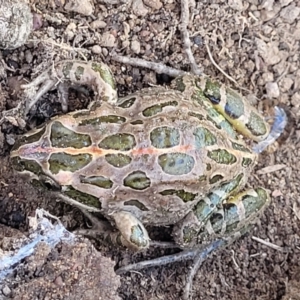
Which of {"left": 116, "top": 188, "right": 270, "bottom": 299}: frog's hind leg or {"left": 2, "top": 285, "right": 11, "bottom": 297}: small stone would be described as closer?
{"left": 2, "top": 285, "right": 11, "bottom": 297}: small stone

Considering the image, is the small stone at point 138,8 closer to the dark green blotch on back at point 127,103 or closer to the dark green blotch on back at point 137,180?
the dark green blotch on back at point 127,103

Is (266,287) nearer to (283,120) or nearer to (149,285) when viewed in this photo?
(149,285)

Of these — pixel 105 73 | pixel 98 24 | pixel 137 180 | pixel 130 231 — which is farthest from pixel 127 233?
pixel 98 24

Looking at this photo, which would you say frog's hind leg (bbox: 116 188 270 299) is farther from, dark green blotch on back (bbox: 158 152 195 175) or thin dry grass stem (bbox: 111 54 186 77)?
thin dry grass stem (bbox: 111 54 186 77)

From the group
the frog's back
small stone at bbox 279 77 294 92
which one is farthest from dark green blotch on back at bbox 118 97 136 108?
small stone at bbox 279 77 294 92

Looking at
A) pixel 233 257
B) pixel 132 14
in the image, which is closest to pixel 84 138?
Answer: pixel 132 14

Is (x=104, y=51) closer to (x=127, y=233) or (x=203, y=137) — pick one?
(x=203, y=137)
